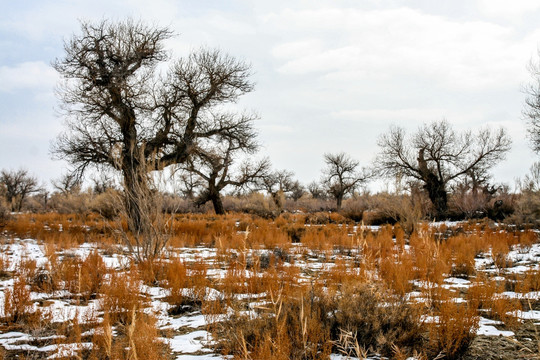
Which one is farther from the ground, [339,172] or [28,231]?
[339,172]

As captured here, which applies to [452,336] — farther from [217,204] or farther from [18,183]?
[18,183]

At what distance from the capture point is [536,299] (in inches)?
189

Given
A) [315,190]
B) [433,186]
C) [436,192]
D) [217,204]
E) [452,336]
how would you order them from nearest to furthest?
[452,336] < [436,192] < [433,186] < [217,204] < [315,190]

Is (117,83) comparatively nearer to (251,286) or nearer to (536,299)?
(251,286)

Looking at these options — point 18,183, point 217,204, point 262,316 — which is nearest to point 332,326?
point 262,316

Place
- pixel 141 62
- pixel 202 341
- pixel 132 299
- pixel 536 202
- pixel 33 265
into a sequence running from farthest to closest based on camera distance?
pixel 536 202 → pixel 141 62 → pixel 33 265 → pixel 132 299 → pixel 202 341

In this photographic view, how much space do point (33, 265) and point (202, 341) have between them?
3879 millimetres

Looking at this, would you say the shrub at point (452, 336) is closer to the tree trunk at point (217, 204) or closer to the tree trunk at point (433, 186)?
the tree trunk at point (433, 186)

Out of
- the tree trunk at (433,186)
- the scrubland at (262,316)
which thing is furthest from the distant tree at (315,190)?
the scrubland at (262,316)

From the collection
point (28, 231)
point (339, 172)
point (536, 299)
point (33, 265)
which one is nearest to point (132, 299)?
point (33, 265)

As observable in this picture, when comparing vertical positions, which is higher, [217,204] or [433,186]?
[433,186]

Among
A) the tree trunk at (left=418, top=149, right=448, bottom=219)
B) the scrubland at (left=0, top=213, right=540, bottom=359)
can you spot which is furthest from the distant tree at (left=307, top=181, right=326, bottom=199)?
the scrubland at (left=0, top=213, right=540, bottom=359)

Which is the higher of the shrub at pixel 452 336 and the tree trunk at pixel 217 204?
the tree trunk at pixel 217 204

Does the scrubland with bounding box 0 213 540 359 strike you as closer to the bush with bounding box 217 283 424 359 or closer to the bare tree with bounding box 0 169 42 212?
the bush with bounding box 217 283 424 359
